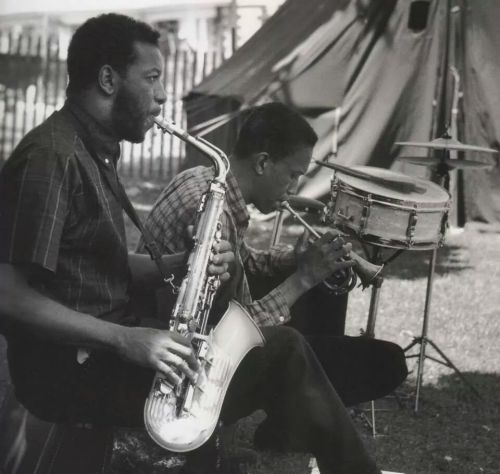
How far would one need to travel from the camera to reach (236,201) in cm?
301

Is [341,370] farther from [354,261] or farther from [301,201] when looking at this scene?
[301,201]

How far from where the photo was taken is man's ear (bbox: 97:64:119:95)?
7.25 feet

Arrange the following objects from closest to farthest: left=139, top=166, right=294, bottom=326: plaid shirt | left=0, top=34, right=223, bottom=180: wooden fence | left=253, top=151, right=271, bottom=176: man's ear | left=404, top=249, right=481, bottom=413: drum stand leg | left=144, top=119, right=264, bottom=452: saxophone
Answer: left=144, top=119, right=264, bottom=452: saxophone < left=139, top=166, right=294, bottom=326: plaid shirt < left=253, top=151, right=271, bottom=176: man's ear < left=404, top=249, right=481, bottom=413: drum stand leg < left=0, top=34, right=223, bottom=180: wooden fence

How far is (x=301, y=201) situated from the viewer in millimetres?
3791

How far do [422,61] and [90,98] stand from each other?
609cm

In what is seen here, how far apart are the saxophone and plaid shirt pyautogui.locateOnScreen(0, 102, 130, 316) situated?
0.24 meters

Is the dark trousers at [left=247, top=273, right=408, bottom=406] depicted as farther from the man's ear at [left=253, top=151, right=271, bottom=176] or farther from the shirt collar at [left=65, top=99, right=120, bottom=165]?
the shirt collar at [left=65, top=99, right=120, bottom=165]

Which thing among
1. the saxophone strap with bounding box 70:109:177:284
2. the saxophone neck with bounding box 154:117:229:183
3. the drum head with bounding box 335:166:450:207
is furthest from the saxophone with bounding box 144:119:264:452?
the drum head with bounding box 335:166:450:207

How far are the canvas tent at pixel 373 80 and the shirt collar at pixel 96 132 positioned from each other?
17.3ft

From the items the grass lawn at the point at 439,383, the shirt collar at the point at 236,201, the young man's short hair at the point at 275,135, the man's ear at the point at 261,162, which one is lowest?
the grass lawn at the point at 439,383

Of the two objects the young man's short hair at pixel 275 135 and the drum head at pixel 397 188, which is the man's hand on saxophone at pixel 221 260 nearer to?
the young man's short hair at pixel 275 135

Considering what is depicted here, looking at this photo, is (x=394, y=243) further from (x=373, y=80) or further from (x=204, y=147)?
(x=373, y=80)

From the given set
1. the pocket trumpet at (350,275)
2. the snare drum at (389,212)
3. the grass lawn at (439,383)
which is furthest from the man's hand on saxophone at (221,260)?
the snare drum at (389,212)

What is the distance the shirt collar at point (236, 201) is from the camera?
9.81 ft
